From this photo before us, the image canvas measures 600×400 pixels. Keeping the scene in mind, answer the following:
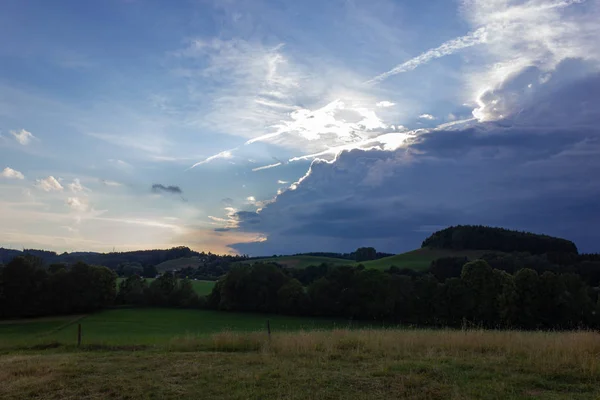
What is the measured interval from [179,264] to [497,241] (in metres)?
82.1

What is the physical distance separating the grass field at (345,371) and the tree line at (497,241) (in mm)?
82452

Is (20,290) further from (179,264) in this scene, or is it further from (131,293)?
(179,264)

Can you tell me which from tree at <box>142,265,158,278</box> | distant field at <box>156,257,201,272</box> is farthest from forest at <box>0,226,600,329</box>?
distant field at <box>156,257,201,272</box>

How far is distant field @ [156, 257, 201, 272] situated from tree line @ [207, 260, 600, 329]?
54.9 m

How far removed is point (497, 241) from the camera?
93375 mm

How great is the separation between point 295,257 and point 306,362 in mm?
105058

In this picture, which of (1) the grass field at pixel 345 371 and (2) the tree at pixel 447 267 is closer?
(1) the grass field at pixel 345 371

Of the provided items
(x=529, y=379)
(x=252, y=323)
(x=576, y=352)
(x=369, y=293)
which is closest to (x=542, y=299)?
(x=369, y=293)

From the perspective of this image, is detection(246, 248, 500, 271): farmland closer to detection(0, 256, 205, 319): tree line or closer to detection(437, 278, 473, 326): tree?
detection(437, 278, 473, 326): tree

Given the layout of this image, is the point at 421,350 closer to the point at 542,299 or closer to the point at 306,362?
the point at 306,362

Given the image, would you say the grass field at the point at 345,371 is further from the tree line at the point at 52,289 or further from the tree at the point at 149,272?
the tree at the point at 149,272

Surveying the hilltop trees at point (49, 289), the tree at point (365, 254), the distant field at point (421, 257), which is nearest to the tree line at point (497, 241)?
the distant field at point (421, 257)

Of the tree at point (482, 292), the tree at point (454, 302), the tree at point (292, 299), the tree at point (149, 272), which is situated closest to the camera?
the tree at point (482, 292)

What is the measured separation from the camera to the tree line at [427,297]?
4597cm
